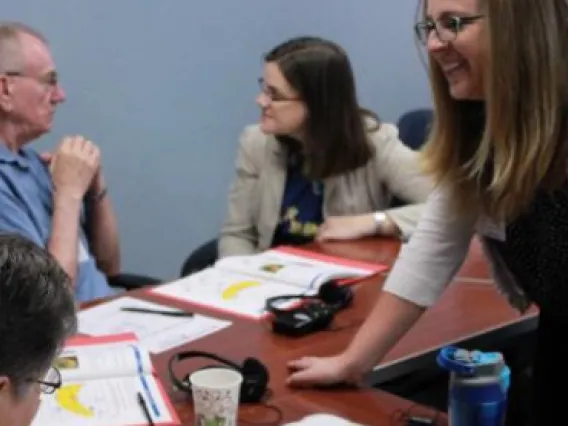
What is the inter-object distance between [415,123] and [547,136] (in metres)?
2.18

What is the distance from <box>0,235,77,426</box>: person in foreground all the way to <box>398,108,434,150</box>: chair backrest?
2.56 metres

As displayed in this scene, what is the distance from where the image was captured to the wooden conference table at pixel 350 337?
68.7 inches

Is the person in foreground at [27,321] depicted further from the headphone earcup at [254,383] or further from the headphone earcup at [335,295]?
the headphone earcup at [335,295]

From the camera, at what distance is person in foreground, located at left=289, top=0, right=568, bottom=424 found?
154cm

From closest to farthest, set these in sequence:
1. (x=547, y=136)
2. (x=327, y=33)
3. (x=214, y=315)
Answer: (x=547, y=136)
(x=214, y=315)
(x=327, y=33)

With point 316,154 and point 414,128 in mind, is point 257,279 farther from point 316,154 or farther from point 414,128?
point 414,128

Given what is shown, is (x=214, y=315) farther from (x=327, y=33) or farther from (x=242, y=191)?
(x=327, y=33)

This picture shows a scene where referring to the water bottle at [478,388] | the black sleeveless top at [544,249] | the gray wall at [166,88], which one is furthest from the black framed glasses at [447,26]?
the gray wall at [166,88]

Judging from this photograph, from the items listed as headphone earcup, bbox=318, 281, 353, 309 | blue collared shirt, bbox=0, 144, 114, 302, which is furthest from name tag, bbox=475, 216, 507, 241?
blue collared shirt, bbox=0, 144, 114, 302

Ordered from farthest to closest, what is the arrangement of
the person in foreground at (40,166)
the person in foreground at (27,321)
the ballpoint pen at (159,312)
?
1. the person in foreground at (40,166)
2. the ballpoint pen at (159,312)
3. the person in foreground at (27,321)

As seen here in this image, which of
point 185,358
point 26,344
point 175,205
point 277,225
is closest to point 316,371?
point 185,358

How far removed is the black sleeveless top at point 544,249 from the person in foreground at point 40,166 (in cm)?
112

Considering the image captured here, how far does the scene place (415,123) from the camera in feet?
12.2

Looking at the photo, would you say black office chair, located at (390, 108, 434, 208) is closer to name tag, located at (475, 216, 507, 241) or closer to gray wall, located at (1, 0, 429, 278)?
gray wall, located at (1, 0, 429, 278)
